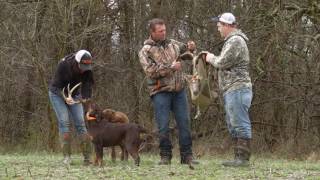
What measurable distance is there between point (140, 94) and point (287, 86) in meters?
4.22

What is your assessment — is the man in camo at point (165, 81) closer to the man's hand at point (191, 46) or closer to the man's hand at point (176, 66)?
the man's hand at point (176, 66)

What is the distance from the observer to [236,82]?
33.1 feet

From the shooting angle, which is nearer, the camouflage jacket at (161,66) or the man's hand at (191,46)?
the camouflage jacket at (161,66)

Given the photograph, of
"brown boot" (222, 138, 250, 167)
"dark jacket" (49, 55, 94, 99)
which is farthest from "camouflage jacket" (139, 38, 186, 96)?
"brown boot" (222, 138, 250, 167)

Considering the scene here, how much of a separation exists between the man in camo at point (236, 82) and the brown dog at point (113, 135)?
155 centimetres

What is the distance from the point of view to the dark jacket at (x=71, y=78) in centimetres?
1127

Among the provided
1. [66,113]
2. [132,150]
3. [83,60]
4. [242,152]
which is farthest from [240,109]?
[66,113]

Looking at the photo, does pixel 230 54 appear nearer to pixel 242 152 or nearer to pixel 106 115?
pixel 242 152

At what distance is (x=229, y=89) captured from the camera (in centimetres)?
1016

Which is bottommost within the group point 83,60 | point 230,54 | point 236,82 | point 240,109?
point 240,109

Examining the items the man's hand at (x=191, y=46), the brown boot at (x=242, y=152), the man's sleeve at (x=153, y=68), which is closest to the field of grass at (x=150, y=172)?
the brown boot at (x=242, y=152)

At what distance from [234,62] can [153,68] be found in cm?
128

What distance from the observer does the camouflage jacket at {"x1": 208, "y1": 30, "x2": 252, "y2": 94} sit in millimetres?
10016

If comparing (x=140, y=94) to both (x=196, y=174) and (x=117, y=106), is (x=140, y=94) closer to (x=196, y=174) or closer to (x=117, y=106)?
(x=117, y=106)
